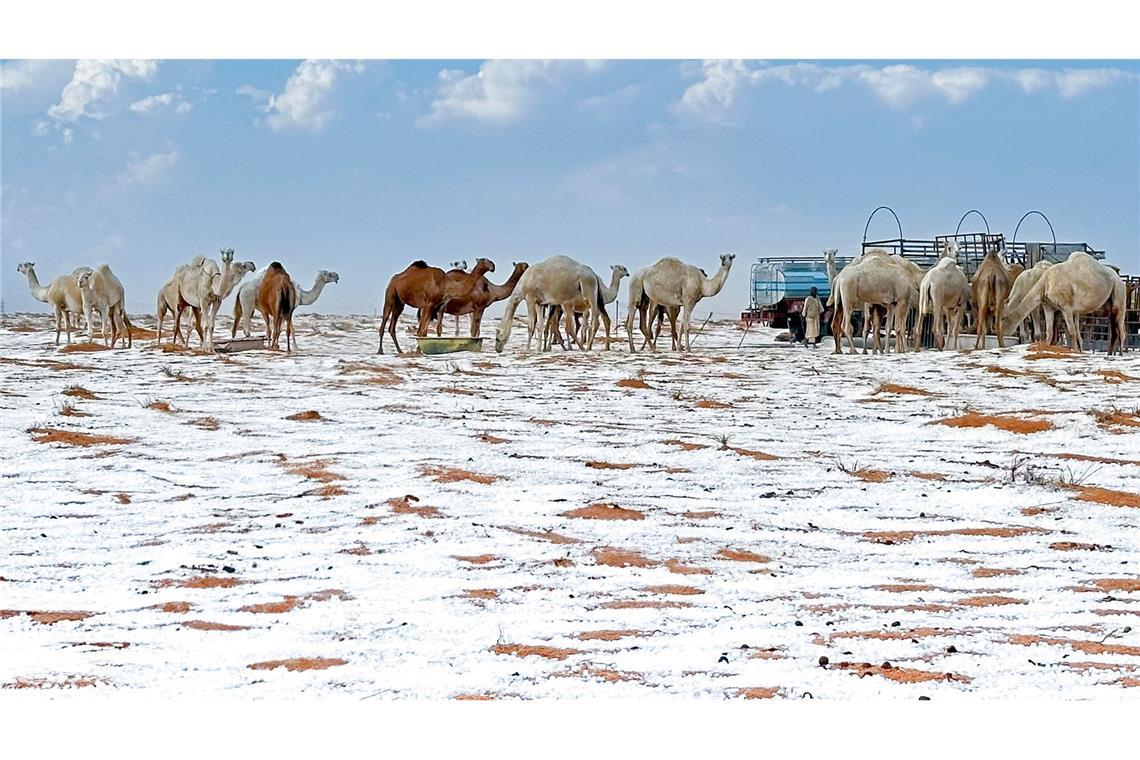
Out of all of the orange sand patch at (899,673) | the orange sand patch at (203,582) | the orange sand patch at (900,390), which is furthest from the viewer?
the orange sand patch at (900,390)

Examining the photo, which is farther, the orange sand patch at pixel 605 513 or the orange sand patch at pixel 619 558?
the orange sand patch at pixel 605 513

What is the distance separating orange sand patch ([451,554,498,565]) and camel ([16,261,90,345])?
20.6 meters

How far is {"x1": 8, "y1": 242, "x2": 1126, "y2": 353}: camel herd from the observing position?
22.0 m

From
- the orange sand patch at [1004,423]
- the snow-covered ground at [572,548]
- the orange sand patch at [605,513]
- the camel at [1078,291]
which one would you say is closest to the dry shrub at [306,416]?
the snow-covered ground at [572,548]

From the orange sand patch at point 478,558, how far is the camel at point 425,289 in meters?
18.3

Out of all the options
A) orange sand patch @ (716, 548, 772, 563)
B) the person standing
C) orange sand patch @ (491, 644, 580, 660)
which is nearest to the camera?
orange sand patch @ (491, 644, 580, 660)

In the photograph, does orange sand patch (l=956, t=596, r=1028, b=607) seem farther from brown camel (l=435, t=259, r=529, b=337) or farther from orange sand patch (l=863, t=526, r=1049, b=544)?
brown camel (l=435, t=259, r=529, b=337)

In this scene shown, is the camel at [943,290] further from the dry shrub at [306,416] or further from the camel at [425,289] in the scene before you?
the dry shrub at [306,416]

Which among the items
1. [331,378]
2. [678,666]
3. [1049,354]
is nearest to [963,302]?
[1049,354]

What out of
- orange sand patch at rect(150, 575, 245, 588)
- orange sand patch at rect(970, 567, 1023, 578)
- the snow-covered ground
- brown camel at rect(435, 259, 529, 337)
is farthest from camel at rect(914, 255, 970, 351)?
orange sand patch at rect(150, 575, 245, 588)

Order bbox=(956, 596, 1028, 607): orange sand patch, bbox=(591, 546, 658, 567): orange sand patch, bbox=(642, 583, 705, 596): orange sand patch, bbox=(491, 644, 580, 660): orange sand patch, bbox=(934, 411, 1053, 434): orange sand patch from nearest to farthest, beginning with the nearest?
bbox=(491, 644, 580, 660): orange sand patch
bbox=(956, 596, 1028, 607): orange sand patch
bbox=(642, 583, 705, 596): orange sand patch
bbox=(591, 546, 658, 567): orange sand patch
bbox=(934, 411, 1053, 434): orange sand patch

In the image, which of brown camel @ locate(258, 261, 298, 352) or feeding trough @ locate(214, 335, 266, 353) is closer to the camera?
feeding trough @ locate(214, 335, 266, 353)

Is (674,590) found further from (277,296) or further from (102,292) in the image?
(102,292)

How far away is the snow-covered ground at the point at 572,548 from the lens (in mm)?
3850
